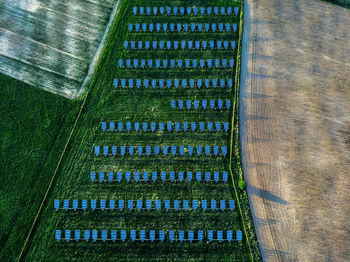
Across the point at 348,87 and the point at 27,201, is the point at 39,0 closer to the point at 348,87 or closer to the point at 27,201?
the point at 27,201

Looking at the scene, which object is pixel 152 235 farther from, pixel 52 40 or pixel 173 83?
pixel 52 40

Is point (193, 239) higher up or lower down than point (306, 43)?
lower down

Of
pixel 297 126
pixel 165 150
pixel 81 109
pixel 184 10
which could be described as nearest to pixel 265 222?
pixel 297 126

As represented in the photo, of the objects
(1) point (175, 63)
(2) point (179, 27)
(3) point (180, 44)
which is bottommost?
(1) point (175, 63)

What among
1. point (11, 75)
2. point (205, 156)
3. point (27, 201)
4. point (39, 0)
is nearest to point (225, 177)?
point (205, 156)

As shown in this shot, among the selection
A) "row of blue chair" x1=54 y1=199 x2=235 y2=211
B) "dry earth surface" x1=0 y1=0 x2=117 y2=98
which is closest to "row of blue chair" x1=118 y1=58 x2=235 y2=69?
"dry earth surface" x1=0 y1=0 x2=117 y2=98

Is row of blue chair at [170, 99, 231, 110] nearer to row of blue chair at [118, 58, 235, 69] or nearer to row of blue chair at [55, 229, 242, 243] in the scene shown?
row of blue chair at [118, 58, 235, 69]
